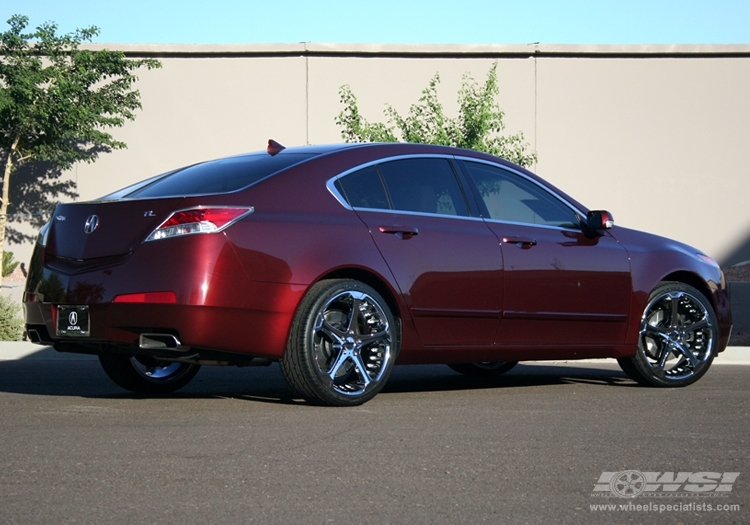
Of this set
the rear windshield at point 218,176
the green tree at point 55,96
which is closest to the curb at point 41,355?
the rear windshield at point 218,176

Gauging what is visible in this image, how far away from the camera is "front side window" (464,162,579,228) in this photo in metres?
7.51

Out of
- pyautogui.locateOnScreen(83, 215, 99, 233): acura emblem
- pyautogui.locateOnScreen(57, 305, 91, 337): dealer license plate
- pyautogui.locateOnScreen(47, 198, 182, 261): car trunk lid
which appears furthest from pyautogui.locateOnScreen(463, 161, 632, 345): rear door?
pyautogui.locateOnScreen(57, 305, 91, 337): dealer license plate

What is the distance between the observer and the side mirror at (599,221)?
773 cm

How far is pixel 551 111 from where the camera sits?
2378 cm

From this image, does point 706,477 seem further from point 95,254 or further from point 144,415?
point 95,254

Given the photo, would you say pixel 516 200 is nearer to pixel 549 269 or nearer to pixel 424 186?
pixel 549 269

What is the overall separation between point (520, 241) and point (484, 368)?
196 centimetres

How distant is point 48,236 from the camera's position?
22.1 ft

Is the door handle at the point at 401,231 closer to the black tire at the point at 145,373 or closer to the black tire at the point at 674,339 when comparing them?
the black tire at the point at 145,373

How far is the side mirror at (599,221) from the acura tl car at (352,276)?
1 centimetres

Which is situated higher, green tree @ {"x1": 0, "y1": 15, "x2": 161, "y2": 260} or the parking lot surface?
green tree @ {"x1": 0, "y1": 15, "x2": 161, "y2": 260}

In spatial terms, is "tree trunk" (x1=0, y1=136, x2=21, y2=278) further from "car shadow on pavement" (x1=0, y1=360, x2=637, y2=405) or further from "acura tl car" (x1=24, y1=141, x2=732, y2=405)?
"acura tl car" (x1=24, y1=141, x2=732, y2=405)

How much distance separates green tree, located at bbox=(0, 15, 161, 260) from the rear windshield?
13.6m

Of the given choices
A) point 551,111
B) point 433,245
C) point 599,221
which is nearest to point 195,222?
point 433,245
